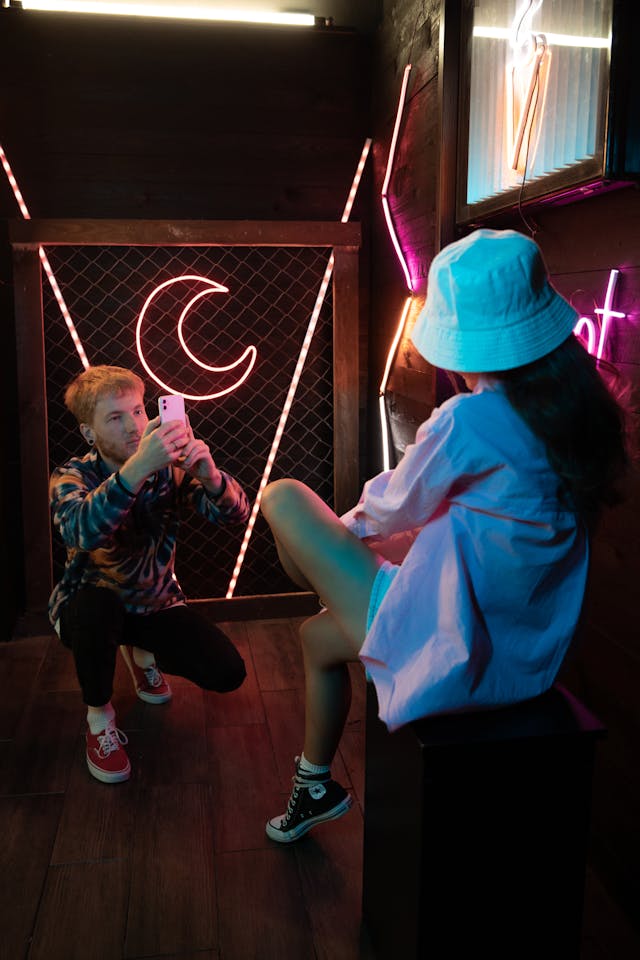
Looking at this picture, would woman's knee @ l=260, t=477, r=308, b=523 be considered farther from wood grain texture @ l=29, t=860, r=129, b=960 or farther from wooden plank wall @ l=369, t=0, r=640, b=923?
wood grain texture @ l=29, t=860, r=129, b=960

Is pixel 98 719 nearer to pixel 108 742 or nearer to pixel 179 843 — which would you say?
pixel 108 742

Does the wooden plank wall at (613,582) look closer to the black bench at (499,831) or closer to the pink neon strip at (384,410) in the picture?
the black bench at (499,831)

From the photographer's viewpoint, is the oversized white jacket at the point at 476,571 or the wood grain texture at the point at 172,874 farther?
the wood grain texture at the point at 172,874

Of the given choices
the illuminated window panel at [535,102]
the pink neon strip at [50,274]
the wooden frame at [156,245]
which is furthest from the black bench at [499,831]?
the pink neon strip at [50,274]

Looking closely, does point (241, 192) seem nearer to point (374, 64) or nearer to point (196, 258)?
point (196, 258)

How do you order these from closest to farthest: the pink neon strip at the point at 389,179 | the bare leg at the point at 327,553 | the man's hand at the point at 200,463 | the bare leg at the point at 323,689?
the bare leg at the point at 327,553 < the bare leg at the point at 323,689 < the man's hand at the point at 200,463 < the pink neon strip at the point at 389,179

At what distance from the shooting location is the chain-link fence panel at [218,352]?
10.8 ft

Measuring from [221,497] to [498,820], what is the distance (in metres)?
1.29

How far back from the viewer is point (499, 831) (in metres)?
1.34

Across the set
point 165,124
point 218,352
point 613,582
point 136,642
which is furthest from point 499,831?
point 165,124

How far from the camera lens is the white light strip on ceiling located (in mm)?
3115

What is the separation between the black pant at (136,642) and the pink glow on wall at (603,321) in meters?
1.33

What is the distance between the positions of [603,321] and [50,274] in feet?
7.19

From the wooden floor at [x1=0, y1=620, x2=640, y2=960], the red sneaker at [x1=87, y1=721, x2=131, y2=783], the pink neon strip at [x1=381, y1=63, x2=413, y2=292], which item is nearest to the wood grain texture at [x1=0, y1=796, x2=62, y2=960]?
the wooden floor at [x1=0, y1=620, x2=640, y2=960]
